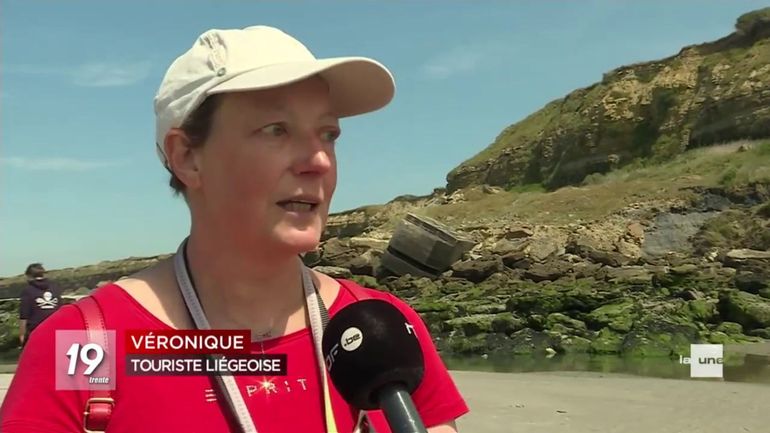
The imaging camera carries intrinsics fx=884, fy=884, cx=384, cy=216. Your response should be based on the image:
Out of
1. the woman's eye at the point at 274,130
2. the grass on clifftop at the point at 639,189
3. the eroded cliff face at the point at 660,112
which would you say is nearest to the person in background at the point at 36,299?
the woman's eye at the point at 274,130

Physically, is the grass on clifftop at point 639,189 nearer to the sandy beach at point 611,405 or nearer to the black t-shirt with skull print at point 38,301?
the sandy beach at point 611,405

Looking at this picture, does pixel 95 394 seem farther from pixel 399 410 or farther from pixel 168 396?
pixel 399 410

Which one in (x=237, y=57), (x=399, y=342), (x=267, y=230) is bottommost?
(x=399, y=342)

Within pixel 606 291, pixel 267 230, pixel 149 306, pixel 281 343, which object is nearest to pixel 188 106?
pixel 267 230

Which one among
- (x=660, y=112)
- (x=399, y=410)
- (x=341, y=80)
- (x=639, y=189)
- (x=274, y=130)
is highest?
(x=660, y=112)

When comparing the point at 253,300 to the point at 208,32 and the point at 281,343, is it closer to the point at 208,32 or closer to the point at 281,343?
the point at 281,343

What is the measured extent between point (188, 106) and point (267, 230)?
26 centimetres

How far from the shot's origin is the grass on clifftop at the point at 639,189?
115 feet

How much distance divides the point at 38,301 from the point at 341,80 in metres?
8.59

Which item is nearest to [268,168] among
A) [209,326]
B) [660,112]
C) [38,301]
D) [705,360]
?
[209,326]

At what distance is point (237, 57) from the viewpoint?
1.59m

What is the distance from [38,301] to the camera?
941cm

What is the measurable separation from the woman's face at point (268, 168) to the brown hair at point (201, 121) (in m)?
0.01

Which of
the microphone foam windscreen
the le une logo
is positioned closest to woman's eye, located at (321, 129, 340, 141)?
the microphone foam windscreen
